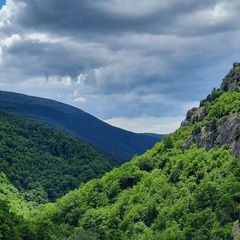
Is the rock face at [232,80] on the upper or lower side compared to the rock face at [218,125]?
upper

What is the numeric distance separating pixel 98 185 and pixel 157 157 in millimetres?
20113

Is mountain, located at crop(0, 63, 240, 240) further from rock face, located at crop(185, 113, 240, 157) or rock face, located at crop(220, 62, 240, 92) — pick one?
rock face, located at crop(185, 113, 240, 157)

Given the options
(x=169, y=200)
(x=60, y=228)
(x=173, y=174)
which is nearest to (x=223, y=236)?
(x=169, y=200)

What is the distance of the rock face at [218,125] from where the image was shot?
134500 millimetres

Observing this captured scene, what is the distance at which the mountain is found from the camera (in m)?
109

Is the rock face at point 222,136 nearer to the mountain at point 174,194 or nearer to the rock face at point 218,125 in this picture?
the rock face at point 218,125

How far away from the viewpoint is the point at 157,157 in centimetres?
16512

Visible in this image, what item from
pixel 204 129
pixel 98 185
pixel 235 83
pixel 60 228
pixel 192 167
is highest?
pixel 235 83

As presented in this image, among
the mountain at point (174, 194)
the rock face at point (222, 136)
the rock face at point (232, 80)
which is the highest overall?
the rock face at point (232, 80)

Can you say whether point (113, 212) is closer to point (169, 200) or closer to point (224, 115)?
point (169, 200)

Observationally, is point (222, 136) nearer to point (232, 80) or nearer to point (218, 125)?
Result: point (218, 125)

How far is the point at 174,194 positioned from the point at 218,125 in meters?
25.1

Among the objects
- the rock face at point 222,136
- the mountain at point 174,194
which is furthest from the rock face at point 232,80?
the rock face at point 222,136

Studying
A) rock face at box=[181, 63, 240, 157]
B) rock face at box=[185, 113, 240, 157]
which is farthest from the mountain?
rock face at box=[185, 113, 240, 157]
